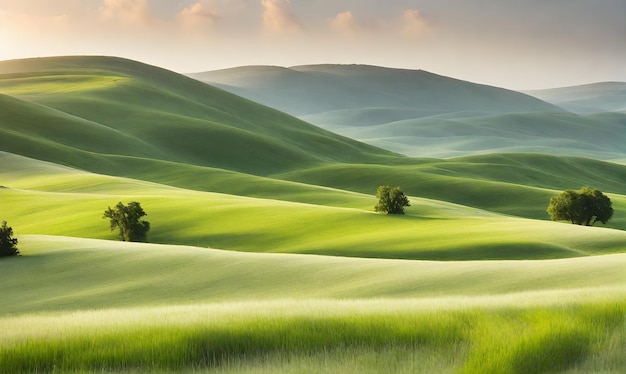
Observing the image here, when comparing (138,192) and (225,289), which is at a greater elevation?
(138,192)

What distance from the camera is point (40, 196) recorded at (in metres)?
63.1

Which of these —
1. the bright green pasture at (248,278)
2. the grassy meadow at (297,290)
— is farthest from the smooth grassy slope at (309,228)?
the bright green pasture at (248,278)

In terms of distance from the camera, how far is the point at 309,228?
47438 millimetres

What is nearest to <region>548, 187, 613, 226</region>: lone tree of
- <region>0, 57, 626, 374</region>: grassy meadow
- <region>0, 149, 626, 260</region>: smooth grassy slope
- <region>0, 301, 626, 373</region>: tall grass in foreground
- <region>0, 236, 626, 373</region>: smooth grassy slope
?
<region>0, 57, 626, 374</region>: grassy meadow

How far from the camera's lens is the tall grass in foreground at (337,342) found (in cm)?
785

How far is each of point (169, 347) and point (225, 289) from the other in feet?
42.9

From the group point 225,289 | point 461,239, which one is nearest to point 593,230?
point 461,239

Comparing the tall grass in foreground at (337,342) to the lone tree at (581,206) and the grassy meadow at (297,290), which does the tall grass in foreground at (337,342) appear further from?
the lone tree at (581,206)

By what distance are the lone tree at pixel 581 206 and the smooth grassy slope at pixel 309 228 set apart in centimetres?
995

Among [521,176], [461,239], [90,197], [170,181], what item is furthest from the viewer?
[521,176]

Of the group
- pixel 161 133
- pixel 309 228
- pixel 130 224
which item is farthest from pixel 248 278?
pixel 161 133

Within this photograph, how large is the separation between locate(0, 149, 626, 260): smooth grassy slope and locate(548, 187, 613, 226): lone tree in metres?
9.95

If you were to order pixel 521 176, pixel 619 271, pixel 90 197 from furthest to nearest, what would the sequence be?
pixel 521 176 < pixel 90 197 < pixel 619 271

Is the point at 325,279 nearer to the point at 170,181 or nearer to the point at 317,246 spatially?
the point at 317,246
